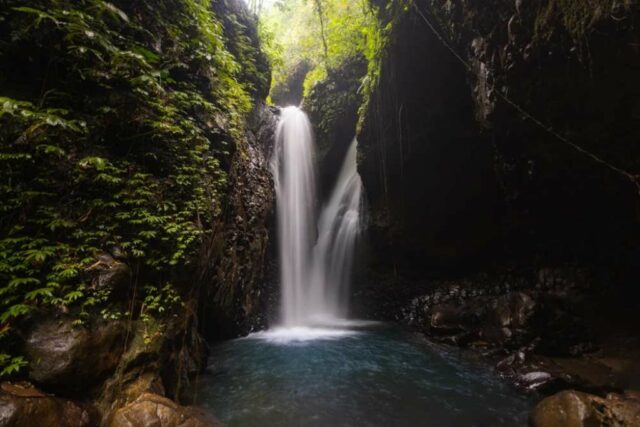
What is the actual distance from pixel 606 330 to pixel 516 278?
2129 mm

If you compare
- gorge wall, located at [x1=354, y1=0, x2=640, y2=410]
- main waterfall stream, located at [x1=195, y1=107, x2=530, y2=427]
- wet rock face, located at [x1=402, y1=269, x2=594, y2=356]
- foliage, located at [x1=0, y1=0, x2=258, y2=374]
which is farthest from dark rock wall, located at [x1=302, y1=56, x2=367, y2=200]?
foliage, located at [x1=0, y1=0, x2=258, y2=374]

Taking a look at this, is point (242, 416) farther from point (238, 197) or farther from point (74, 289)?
point (238, 197)

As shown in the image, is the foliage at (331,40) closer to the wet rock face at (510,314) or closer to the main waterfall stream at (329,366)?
the main waterfall stream at (329,366)

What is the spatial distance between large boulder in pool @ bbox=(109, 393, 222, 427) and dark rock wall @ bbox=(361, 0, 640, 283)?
769 cm

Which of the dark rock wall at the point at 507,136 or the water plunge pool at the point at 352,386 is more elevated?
the dark rock wall at the point at 507,136

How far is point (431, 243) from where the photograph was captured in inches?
418

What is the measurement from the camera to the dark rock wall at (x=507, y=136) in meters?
5.91

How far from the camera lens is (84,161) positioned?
4.20 meters

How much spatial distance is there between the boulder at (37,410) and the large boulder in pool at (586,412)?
512cm

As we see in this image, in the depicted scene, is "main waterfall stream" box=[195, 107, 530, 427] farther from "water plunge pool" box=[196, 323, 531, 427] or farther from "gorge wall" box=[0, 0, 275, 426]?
"gorge wall" box=[0, 0, 275, 426]

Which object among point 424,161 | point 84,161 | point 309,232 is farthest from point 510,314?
point 84,161

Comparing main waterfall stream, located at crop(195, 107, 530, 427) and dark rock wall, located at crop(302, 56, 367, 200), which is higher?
dark rock wall, located at crop(302, 56, 367, 200)

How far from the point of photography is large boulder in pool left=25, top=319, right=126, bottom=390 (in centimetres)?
310

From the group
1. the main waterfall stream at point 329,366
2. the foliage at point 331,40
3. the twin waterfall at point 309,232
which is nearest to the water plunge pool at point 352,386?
the main waterfall stream at point 329,366
